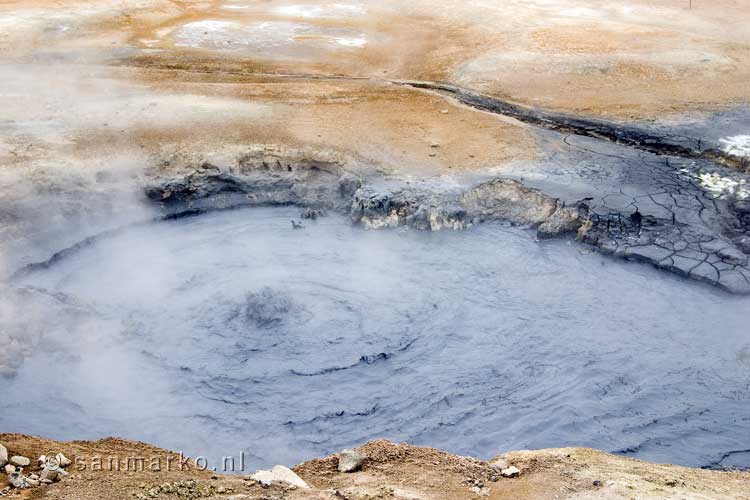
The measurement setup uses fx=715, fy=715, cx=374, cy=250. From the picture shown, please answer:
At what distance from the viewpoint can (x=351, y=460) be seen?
461 cm

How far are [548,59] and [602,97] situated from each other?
6.33 feet

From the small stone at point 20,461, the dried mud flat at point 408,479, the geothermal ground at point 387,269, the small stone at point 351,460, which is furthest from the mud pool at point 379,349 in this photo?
the small stone at point 20,461

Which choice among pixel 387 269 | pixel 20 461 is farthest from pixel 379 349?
pixel 20 461

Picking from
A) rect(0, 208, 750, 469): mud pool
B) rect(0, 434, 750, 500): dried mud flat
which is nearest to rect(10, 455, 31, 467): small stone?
rect(0, 434, 750, 500): dried mud flat

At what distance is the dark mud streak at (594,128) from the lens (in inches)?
344

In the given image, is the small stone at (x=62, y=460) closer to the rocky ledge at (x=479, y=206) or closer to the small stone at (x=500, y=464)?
the small stone at (x=500, y=464)

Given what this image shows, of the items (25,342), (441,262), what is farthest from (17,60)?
(441,262)

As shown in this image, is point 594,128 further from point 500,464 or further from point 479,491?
point 479,491

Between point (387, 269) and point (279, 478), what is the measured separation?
3374mm

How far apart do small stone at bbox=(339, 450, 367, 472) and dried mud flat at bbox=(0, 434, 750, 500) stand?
0.12 feet

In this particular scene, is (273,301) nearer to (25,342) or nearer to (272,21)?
(25,342)

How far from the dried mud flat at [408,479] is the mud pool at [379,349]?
65 cm

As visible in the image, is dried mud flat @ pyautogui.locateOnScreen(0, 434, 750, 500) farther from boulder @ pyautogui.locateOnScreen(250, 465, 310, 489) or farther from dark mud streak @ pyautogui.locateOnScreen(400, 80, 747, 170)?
dark mud streak @ pyautogui.locateOnScreen(400, 80, 747, 170)

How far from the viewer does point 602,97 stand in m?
10.5
